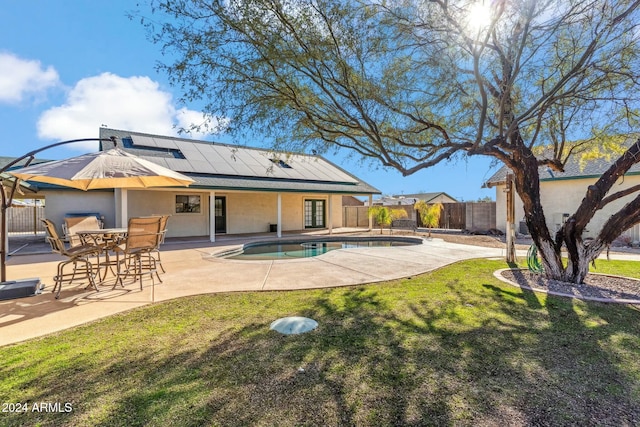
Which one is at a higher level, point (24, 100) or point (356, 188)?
point (24, 100)

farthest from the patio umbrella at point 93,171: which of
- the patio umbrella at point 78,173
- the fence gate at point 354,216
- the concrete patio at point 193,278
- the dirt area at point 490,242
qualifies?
the fence gate at point 354,216

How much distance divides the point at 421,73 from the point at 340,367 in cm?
541

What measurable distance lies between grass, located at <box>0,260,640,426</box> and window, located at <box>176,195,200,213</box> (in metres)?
12.2

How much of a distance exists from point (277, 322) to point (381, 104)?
14.3ft

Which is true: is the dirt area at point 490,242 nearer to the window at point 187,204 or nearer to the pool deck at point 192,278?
the pool deck at point 192,278

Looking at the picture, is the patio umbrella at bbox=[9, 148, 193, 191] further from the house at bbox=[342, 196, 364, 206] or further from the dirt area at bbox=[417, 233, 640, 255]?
the house at bbox=[342, 196, 364, 206]

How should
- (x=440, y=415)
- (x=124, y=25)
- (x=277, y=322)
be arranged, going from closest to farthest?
(x=440, y=415), (x=277, y=322), (x=124, y=25)

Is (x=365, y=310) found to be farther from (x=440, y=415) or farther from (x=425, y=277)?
(x=425, y=277)

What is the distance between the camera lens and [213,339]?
138 inches

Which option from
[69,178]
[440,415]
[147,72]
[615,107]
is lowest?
[440,415]

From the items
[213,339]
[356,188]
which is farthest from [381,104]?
[356,188]

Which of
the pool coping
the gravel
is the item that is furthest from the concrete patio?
the gravel

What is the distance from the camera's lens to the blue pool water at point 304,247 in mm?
11672

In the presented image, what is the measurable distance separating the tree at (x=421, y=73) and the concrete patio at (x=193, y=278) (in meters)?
2.74
